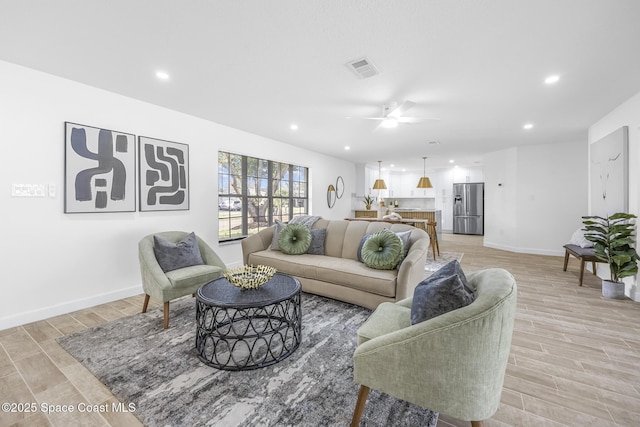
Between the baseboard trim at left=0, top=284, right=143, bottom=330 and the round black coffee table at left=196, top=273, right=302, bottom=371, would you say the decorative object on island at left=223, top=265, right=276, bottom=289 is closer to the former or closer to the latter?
the round black coffee table at left=196, top=273, right=302, bottom=371

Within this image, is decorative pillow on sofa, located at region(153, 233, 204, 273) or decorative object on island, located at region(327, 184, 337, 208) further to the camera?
decorative object on island, located at region(327, 184, 337, 208)

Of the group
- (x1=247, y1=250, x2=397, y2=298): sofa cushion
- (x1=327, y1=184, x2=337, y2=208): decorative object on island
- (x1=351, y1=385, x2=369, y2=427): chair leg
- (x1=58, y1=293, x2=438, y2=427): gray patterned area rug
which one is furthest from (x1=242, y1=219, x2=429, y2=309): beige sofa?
(x1=327, y1=184, x2=337, y2=208): decorative object on island

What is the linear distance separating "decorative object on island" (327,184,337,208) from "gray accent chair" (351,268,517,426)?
6121mm

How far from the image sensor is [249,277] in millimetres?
2182

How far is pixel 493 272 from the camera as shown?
1.42 metres

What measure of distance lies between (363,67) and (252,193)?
3300 millimetres

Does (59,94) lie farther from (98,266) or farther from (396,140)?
(396,140)

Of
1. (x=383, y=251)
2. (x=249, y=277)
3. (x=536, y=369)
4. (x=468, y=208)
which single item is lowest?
(x=536, y=369)

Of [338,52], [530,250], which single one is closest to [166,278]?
[338,52]

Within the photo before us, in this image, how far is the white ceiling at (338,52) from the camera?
181cm

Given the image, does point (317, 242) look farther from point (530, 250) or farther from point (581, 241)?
point (530, 250)

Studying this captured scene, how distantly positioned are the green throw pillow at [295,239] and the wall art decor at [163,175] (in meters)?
1.55

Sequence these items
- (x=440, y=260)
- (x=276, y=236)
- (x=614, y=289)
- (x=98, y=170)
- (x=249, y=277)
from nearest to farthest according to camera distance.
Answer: (x=249, y=277), (x=98, y=170), (x=614, y=289), (x=276, y=236), (x=440, y=260)

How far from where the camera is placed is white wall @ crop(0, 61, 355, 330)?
2.52 m
